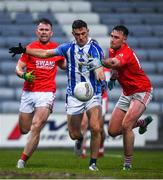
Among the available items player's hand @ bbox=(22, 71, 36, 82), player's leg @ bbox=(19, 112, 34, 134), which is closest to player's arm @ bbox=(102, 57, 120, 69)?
player's hand @ bbox=(22, 71, 36, 82)

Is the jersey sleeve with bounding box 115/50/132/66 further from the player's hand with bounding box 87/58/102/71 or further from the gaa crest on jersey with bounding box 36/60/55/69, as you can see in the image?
the gaa crest on jersey with bounding box 36/60/55/69

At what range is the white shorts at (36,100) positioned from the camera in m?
12.2

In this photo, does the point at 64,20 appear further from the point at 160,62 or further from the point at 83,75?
the point at 83,75

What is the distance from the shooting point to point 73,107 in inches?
463

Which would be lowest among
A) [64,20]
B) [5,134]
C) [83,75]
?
[5,134]

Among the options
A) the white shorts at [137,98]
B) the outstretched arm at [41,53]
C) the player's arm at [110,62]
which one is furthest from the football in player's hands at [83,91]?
the white shorts at [137,98]

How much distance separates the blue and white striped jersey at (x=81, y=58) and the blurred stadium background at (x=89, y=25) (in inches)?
412

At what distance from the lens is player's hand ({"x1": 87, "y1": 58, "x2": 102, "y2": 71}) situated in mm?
11312

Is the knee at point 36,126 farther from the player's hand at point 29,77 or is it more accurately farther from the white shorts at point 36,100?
the player's hand at point 29,77

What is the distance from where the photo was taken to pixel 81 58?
11539mm

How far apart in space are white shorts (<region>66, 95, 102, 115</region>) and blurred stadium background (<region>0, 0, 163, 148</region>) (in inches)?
404

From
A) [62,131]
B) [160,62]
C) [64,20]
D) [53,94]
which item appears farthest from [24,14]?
[53,94]

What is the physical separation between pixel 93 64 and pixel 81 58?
25 centimetres

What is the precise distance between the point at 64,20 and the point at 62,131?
700 centimetres
